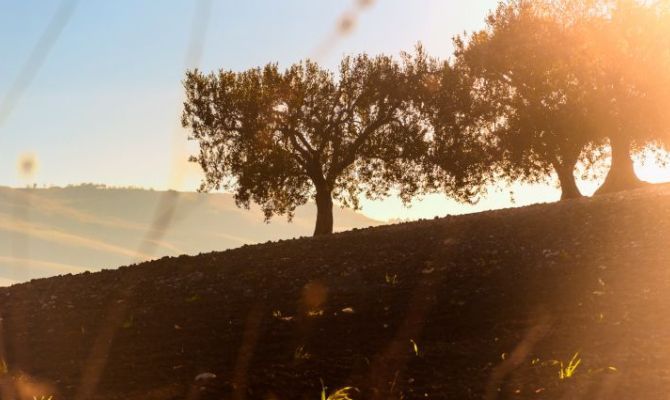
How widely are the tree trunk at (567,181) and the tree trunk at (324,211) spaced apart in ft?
37.8

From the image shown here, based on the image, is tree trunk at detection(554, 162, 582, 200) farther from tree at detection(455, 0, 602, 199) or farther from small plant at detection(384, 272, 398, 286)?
small plant at detection(384, 272, 398, 286)

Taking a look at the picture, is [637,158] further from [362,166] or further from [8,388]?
[8,388]

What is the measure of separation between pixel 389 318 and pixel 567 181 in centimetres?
2359

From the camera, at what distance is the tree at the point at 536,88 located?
3328cm

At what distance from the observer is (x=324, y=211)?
34.5 meters

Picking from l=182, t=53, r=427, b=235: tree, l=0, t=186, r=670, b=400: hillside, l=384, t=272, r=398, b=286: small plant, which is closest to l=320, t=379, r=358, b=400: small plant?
l=0, t=186, r=670, b=400: hillside

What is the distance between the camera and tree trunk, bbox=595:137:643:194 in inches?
1366

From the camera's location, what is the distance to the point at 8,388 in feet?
36.3

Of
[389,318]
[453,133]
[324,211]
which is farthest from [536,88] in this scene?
[389,318]

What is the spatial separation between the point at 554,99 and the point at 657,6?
8411mm

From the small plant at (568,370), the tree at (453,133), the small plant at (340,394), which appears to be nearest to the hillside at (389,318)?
the small plant at (568,370)

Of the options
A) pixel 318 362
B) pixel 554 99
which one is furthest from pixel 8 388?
pixel 554 99

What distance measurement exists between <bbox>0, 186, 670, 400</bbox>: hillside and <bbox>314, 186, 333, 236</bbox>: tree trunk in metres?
10.4

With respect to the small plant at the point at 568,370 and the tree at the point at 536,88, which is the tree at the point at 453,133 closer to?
the tree at the point at 536,88
